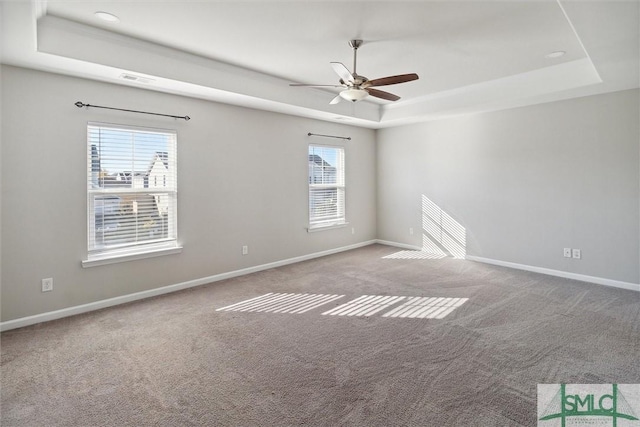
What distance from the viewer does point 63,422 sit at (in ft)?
6.48

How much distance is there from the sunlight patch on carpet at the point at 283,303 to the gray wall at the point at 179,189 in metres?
1.07

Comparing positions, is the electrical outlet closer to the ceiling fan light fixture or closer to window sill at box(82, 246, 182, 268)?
window sill at box(82, 246, 182, 268)

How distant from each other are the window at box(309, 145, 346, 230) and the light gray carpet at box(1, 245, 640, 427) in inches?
94.8

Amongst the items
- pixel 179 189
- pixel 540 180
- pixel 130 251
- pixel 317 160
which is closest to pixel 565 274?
pixel 540 180

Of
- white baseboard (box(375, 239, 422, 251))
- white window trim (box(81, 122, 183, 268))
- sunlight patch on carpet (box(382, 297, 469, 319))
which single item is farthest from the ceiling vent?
white baseboard (box(375, 239, 422, 251))

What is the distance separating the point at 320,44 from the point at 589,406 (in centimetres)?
363

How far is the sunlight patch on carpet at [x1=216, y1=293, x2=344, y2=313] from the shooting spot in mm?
3707

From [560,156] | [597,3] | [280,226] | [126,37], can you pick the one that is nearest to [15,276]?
[126,37]

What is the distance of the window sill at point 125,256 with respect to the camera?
3.66m

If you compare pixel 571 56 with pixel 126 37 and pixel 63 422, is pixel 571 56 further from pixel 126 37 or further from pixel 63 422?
pixel 63 422

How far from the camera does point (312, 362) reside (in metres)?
2.62

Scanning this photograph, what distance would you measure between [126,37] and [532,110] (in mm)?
5262

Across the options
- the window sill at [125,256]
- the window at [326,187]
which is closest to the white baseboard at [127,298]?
the window sill at [125,256]

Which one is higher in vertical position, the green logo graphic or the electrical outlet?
the electrical outlet
